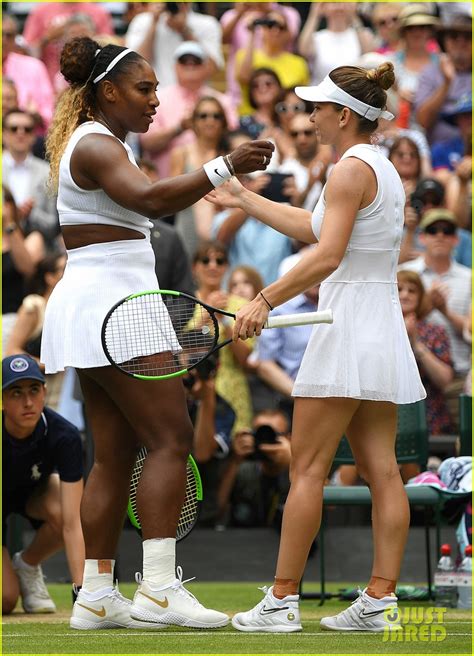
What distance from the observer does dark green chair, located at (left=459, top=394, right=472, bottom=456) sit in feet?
26.2

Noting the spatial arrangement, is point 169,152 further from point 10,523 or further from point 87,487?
point 87,487

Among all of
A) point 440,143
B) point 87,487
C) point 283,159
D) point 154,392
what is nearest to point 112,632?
point 87,487

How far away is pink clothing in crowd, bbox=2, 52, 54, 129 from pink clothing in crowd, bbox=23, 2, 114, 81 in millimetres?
375

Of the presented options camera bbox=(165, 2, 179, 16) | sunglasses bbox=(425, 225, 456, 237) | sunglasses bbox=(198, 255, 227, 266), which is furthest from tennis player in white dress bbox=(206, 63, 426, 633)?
camera bbox=(165, 2, 179, 16)

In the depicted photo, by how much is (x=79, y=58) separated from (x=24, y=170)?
6.17m

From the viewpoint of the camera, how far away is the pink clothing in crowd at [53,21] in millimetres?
12578

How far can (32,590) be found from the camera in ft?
Answer: 22.8

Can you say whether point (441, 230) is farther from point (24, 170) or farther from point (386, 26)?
point (24, 170)

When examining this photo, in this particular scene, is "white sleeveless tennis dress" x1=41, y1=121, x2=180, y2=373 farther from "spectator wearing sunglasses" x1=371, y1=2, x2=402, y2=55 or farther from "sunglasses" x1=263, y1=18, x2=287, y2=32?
"spectator wearing sunglasses" x1=371, y1=2, x2=402, y2=55

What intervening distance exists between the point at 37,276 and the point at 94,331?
5.22 m

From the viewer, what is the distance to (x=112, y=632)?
16.7 ft

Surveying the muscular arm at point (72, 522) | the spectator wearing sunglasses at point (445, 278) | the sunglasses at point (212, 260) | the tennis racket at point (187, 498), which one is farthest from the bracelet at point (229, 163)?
the spectator wearing sunglasses at point (445, 278)

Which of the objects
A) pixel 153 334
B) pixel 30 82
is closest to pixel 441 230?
pixel 30 82

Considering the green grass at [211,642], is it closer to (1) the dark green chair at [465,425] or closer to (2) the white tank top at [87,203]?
(2) the white tank top at [87,203]
